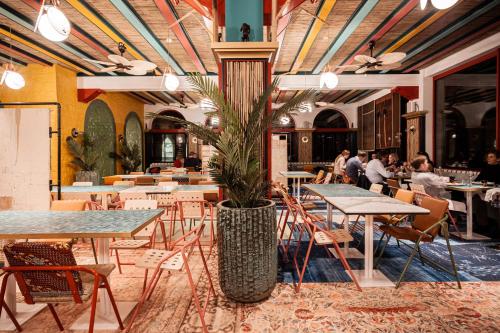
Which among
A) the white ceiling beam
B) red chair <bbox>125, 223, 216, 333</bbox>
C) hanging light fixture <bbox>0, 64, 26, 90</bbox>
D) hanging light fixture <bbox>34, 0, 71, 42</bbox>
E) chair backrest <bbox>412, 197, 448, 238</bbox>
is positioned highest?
the white ceiling beam

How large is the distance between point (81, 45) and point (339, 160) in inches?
346

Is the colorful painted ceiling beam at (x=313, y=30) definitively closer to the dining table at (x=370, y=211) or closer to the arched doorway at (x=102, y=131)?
the dining table at (x=370, y=211)

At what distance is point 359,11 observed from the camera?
5910 millimetres

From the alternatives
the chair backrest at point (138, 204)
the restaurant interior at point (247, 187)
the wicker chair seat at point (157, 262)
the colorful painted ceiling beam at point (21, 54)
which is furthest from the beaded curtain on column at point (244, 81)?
the colorful painted ceiling beam at point (21, 54)

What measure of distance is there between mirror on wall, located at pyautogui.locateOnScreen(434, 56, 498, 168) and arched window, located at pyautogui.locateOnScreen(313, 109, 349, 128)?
7176 millimetres

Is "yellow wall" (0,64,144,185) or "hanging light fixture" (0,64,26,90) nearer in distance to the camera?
"hanging light fixture" (0,64,26,90)

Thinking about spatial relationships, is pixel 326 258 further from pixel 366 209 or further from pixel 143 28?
pixel 143 28

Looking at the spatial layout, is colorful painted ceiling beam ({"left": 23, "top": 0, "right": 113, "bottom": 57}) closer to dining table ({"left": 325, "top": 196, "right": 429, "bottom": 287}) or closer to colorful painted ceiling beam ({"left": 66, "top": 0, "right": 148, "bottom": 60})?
colorful painted ceiling beam ({"left": 66, "top": 0, "right": 148, "bottom": 60})

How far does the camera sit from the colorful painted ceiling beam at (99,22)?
5.56 m

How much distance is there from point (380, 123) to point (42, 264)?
12.8 m

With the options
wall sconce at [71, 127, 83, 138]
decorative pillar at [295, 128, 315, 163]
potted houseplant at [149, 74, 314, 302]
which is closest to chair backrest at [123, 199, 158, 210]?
potted houseplant at [149, 74, 314, 302]

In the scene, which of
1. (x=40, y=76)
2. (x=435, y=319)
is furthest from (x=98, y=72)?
(x=435, y=319)

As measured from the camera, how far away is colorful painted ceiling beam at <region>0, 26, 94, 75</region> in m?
6.58

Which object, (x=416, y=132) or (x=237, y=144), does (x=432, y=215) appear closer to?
(x=237, y=144)
